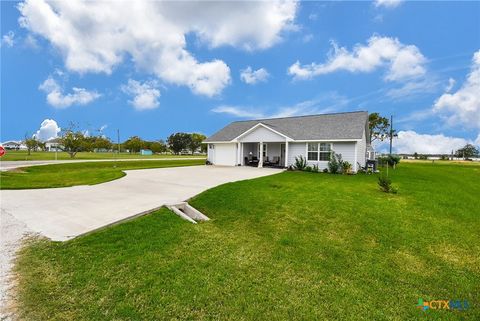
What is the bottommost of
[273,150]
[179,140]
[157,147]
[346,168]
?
[346,168]

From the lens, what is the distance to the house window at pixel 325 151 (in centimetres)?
1773

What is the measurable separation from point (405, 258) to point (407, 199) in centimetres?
508

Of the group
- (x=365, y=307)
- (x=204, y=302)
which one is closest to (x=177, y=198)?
(x=204, y=302)

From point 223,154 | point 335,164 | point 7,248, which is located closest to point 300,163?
point 335,164

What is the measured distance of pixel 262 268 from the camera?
389cm

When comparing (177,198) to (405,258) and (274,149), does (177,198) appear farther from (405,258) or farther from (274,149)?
(274,149)

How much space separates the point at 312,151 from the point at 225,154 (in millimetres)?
9133

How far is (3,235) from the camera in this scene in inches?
201

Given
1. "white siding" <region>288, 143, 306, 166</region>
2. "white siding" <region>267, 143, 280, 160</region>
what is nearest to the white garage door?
"white siding" <region>267, 143, 280, 160</region>

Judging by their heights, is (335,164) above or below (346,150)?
below

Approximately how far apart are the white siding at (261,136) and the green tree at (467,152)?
110 meters

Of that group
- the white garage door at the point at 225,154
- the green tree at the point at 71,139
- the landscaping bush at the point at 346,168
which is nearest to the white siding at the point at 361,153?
the landscaping bush at the point at 346,168

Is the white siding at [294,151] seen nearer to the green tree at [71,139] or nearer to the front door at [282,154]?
the front door at [282,154]

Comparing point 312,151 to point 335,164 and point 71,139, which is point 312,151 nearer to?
point 335,164
